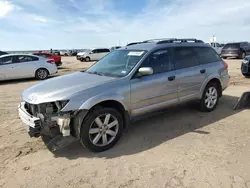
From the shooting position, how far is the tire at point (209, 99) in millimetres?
5680

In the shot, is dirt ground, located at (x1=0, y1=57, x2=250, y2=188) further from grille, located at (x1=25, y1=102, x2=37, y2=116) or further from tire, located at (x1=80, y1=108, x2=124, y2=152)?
grille, located at (x1=25, y1=102, x2=37, y2=116)

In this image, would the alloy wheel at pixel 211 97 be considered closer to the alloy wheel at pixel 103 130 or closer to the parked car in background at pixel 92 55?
the alloy wheel at pixel 103 130

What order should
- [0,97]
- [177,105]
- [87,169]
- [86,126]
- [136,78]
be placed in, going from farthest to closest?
[0,97]
[177,105]
[136,78]
[86,126]
[87,169]

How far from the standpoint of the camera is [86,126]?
371 centimetres

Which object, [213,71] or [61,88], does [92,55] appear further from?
[61,88]

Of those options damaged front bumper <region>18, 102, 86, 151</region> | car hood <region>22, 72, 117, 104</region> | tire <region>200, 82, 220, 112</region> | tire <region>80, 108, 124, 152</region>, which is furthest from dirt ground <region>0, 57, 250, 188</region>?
car hood <region>22, 72, 117, 104</region>

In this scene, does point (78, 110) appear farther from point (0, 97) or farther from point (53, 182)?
point (0, 97)

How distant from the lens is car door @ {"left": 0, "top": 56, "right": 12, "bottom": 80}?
1212cm

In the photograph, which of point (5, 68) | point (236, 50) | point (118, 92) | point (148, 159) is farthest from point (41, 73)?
point (236, 50)

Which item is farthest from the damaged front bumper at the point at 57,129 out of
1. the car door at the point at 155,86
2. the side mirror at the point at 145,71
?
the side mirror at the point at 145,71

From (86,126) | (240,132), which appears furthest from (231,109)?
(86,126)

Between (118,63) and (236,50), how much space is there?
1985cm

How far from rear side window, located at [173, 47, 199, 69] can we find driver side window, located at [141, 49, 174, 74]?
201 mm

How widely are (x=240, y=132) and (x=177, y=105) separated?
1.29 metres
